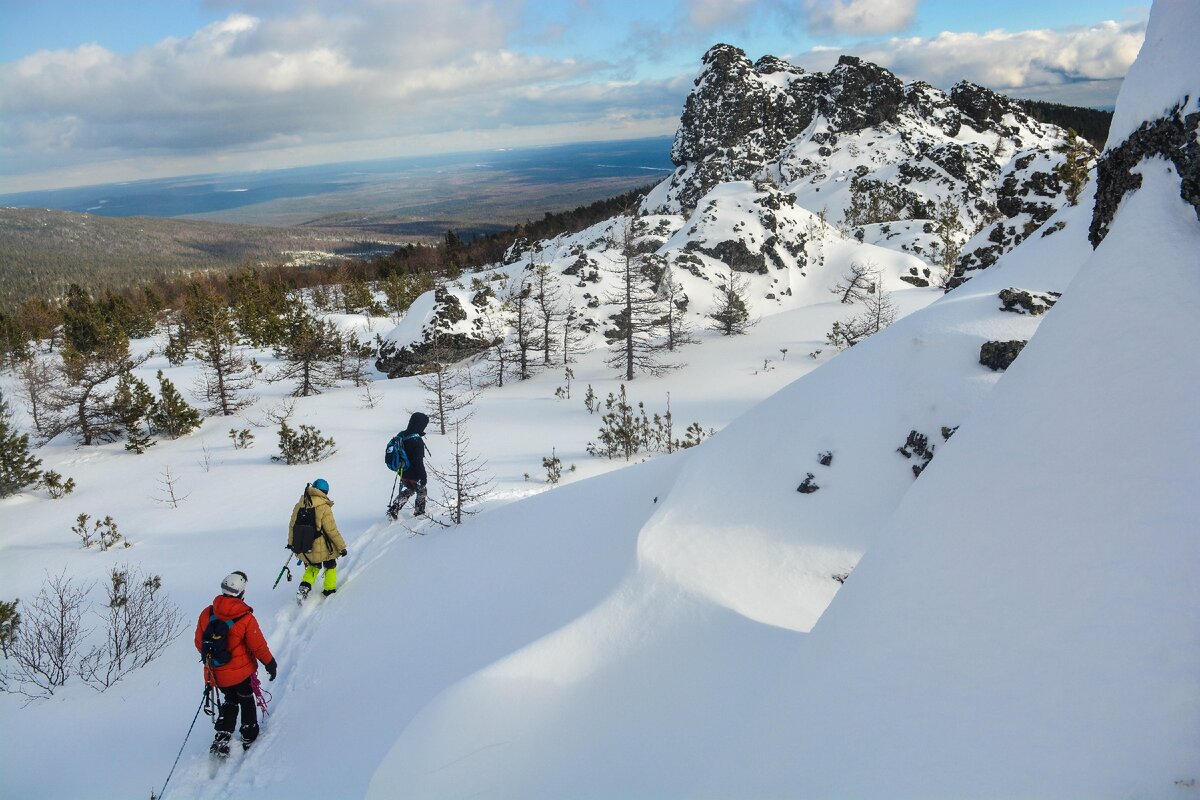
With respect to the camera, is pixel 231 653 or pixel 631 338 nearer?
pixel 231 653

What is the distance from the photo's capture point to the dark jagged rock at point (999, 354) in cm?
664

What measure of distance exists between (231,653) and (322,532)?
93.8 inches

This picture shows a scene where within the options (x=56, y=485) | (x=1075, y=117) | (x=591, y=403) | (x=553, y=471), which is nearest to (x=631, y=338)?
(x=591, y=403)

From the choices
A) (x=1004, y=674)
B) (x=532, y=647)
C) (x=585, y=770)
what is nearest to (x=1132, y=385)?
(x=1004, y=674)

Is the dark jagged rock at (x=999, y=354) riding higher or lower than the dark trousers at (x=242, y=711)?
higher

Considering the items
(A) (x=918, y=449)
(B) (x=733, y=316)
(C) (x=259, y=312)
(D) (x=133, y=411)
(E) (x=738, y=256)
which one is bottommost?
(D) (x=133, y=411)

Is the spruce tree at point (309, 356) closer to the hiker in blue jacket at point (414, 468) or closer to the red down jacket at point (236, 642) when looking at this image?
the hiker in blue jacket at point (414, 468)

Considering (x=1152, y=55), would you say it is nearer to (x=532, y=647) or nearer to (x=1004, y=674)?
(x=1004, y=674)

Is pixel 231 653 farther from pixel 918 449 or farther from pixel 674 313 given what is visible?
pixel 674 313

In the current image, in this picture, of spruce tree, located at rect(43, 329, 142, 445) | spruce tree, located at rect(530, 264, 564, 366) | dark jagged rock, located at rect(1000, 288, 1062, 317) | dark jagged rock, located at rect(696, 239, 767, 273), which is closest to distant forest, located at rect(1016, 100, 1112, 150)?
dark jagged rock, located at rect(696, 239, 767, 273)

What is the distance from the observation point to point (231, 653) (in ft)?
17.4

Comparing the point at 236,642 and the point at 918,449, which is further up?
the point at 918,449

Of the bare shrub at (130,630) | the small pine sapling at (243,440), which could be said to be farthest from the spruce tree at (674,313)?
the bare shrub at (130,630)

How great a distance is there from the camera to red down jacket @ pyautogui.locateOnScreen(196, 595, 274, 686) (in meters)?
5.30
